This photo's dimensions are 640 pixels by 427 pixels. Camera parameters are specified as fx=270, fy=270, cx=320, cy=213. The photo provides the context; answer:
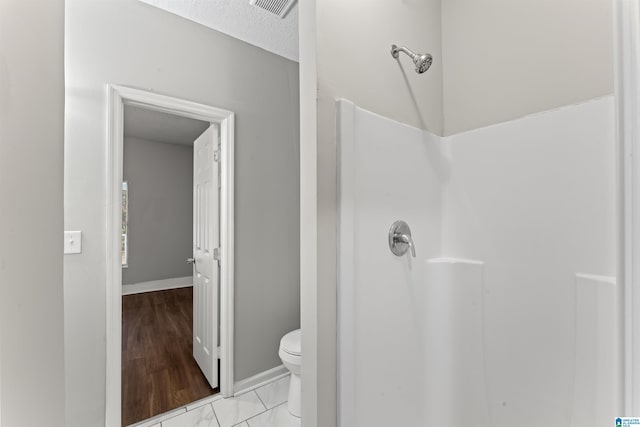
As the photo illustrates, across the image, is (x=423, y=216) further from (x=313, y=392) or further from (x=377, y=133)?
(x=313, y=392)

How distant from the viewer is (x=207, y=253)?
203cm

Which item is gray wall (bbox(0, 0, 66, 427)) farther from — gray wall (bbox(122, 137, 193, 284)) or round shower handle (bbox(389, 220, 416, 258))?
gray wall (bbox(122, 137, 193, 284))

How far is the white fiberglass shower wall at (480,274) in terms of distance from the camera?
864mm

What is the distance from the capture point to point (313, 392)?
33.3 inches

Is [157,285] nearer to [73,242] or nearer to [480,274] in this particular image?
[73,242]

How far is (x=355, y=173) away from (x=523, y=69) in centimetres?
78

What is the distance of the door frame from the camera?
4.57 feet

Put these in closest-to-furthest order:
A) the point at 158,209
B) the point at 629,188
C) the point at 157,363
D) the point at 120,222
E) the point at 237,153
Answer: the point at 629,188, the point at 120,222, the point at 237,153, the point at 157,363, the point at 158,209

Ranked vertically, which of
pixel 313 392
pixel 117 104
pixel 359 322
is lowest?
pixel 313 392

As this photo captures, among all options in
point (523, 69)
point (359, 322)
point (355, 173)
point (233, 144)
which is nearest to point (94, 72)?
point (233, 144)

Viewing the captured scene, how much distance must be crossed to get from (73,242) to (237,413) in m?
1.33

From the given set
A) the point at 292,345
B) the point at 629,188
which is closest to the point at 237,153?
the point at 292,345

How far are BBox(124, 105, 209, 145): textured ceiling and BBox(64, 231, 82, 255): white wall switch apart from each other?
2311mm

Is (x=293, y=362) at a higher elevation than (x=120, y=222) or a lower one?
lower
